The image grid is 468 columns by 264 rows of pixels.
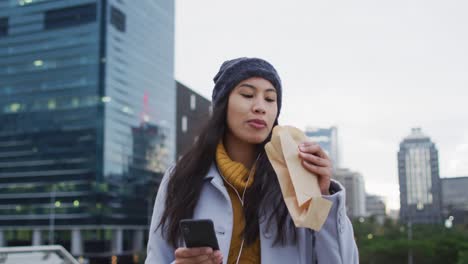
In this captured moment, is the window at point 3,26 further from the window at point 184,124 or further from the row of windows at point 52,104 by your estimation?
the window at point 184,124

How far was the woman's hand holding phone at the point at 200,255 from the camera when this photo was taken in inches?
63.9

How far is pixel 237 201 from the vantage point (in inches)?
82.3

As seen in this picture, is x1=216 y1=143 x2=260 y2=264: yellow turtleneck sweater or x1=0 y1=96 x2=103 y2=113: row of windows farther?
x1=0 y1=96 x2=103 y2=113: row of windows

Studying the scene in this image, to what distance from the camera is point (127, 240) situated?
75125 millimetres

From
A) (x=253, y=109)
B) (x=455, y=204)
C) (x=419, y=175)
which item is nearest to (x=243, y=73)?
(x=253, y=109)

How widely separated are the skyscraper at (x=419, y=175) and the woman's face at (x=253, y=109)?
11850cm

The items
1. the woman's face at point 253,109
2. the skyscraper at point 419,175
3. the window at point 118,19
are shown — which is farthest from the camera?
the skyscraper at point 419,175

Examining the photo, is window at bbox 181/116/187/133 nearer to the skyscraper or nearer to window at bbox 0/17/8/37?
window at bbox 0/17/8/37

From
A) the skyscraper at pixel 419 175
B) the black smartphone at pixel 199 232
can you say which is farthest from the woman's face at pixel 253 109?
the skyscraper at pixel 419 175

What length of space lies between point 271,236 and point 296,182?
1.10ft

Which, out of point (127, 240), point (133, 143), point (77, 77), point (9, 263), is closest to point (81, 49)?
point (77, 77)

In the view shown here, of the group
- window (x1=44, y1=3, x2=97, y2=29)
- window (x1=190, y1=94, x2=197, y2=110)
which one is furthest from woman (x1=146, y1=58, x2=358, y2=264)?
window (x1=190, y1=94, x2=197, y2=110)

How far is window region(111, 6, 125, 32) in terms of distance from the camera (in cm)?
7464

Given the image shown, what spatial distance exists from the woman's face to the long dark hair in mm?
83
